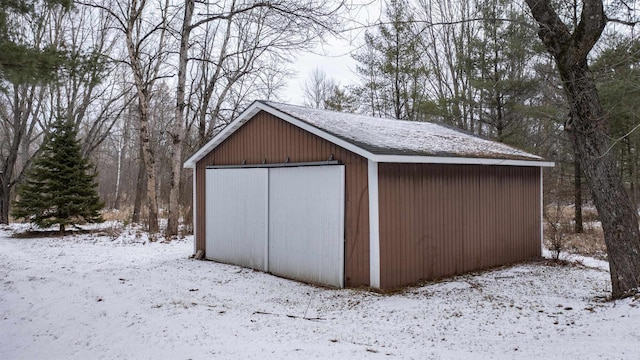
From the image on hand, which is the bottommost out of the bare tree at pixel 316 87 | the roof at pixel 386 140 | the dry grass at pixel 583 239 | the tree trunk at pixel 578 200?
the dry grass at pixel 583 239

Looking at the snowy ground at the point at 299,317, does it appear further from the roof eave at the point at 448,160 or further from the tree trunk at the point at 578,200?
the tree trunk at the point at 578,200

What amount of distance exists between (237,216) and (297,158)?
201cm

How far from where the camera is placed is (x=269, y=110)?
8.17 metres

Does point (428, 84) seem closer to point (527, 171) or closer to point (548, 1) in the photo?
point (527, 171)

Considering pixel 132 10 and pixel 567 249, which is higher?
pixel 132 10

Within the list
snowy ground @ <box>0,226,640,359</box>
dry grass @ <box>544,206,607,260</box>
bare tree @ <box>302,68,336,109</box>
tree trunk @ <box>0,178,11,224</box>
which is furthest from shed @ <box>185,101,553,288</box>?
bare tree @ <box>302,68,336,109</box>

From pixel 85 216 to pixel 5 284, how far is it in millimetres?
7779

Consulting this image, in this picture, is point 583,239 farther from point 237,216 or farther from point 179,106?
point 179,106

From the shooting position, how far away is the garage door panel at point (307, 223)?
7.06 metres

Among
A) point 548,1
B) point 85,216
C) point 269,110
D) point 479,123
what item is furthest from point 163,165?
point 548,1

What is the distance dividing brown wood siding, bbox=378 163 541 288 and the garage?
77 cm

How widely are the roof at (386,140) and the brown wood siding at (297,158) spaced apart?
185 mm

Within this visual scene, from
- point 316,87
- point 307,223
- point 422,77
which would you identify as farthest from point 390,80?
point 307,223

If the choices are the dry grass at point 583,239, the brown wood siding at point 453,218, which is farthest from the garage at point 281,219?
the dry grass at point 583,239
